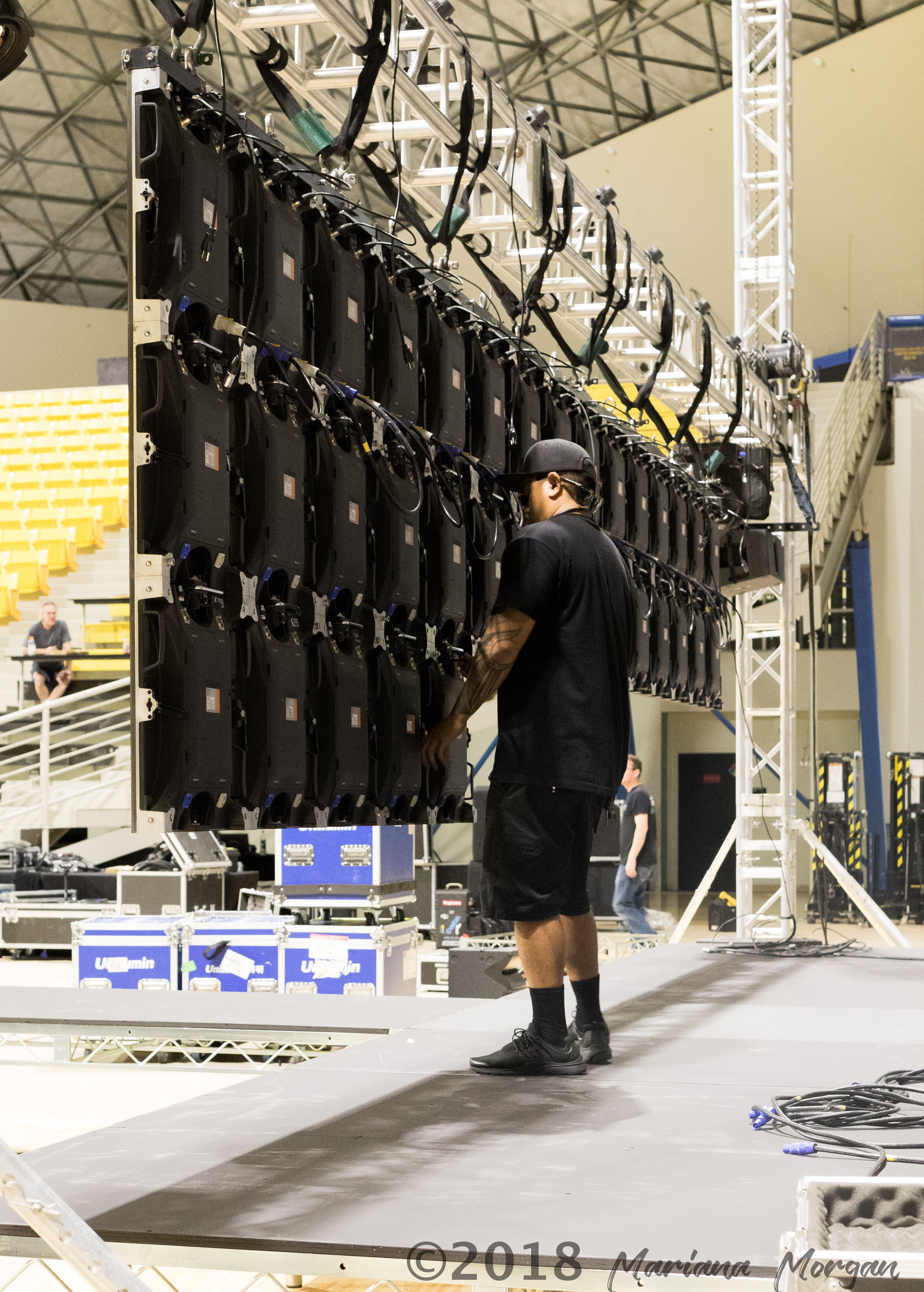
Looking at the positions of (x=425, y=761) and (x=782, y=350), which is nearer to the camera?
(x=425, y=761)

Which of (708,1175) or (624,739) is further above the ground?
(624,739)

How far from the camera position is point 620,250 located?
7.15 metres

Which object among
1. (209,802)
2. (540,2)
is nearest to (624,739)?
(209,802)

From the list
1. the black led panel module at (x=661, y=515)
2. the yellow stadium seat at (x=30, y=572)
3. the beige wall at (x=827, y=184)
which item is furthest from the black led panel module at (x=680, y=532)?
the beige wall at (x=827, y=184)

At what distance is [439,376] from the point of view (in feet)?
15.3

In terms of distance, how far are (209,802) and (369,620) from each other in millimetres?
1008

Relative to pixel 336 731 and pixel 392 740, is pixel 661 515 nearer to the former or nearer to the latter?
pixel 392 740

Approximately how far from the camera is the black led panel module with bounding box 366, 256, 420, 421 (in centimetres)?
425

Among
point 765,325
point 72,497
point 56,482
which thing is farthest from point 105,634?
point 765,325

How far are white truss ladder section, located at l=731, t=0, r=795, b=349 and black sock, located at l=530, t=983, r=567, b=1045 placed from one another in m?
6.98

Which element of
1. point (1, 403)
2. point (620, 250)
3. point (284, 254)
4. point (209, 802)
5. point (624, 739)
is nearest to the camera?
point (209, 802)

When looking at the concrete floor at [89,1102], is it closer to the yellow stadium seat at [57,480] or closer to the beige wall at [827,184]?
the yellow stadium seat at [57,480]

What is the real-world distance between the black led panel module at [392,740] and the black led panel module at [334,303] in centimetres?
81

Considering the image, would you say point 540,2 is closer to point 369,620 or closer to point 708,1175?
point 369,620
